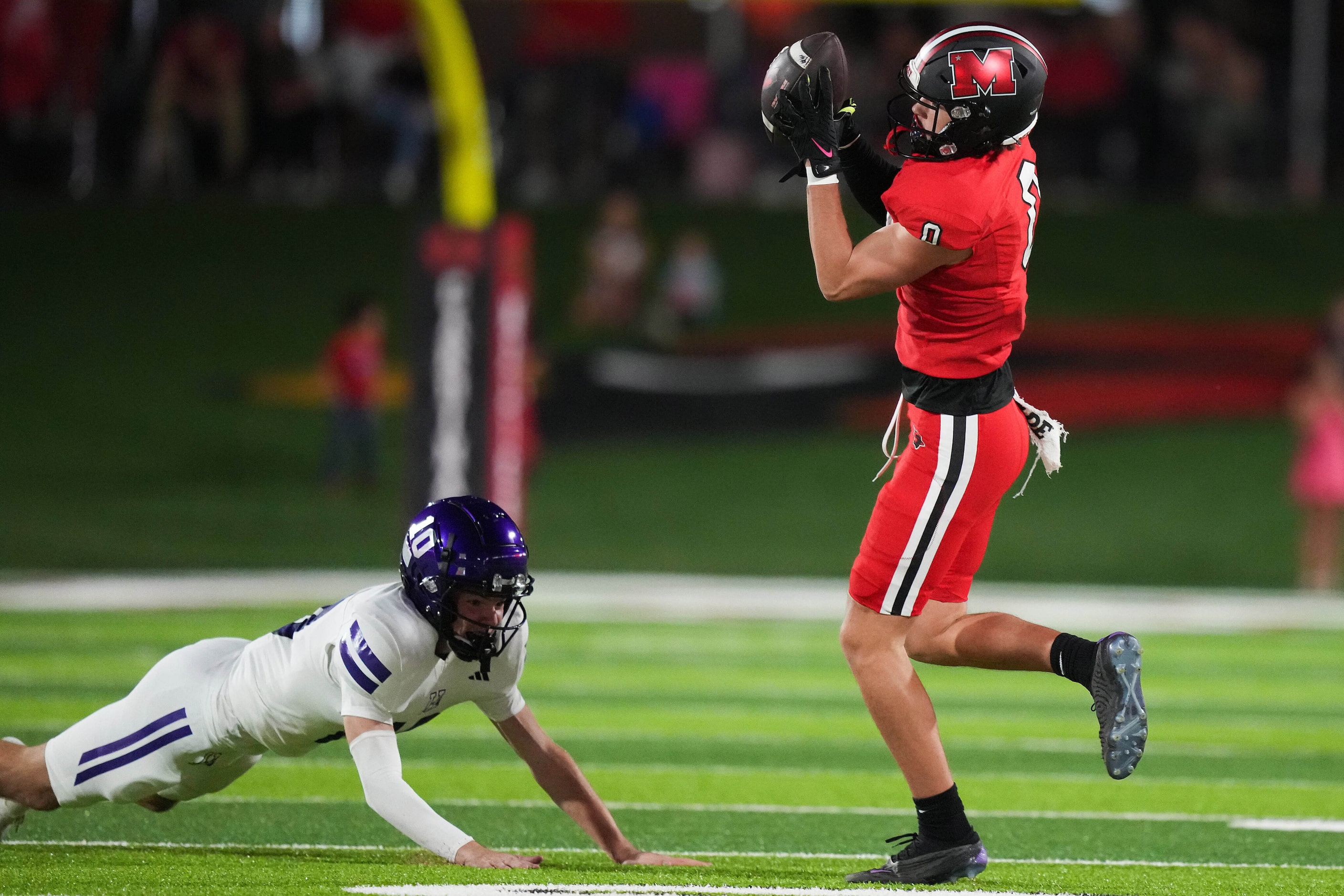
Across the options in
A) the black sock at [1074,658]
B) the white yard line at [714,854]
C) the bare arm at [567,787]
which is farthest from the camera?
the white yard line at [714,854]

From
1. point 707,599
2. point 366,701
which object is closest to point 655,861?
point 366,701

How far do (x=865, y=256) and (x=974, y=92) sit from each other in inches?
17.3

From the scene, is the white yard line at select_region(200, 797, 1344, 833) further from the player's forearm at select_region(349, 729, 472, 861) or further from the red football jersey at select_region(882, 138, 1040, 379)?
the red football jersey at select_region(882, 138, 1040, 379)

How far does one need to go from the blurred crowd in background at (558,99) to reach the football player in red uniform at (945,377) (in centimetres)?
1156

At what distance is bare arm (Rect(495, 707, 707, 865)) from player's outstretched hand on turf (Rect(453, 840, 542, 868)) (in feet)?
0.90

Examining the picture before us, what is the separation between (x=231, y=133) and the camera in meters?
16.6

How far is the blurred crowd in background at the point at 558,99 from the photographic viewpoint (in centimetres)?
1595

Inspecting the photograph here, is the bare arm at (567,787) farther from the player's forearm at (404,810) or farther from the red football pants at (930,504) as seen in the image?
the red football pants at (930,504)

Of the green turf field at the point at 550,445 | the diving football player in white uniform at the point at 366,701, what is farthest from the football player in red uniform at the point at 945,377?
the green turf field at the point at 550,445

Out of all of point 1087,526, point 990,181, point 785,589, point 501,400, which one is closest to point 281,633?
point 990,181

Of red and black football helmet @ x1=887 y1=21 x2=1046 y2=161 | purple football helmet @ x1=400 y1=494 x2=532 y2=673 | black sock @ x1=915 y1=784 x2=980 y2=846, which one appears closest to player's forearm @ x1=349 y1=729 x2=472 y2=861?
purple football helmet @ x1=400 y1=494 x2=532 y2=673

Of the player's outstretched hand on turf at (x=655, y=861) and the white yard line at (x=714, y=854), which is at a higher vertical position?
the player's outstretched hand on turf at (x=655, y=861)

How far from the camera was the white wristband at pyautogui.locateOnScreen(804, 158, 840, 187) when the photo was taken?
13.3 feet

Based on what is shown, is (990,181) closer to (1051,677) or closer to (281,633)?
(281,633)
